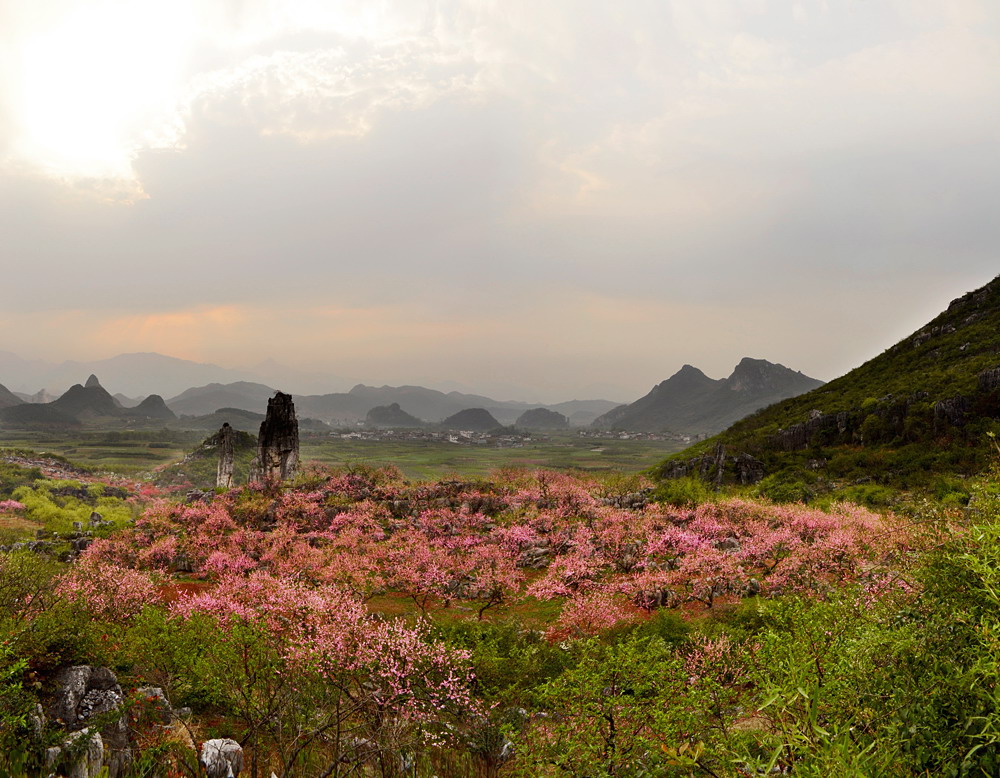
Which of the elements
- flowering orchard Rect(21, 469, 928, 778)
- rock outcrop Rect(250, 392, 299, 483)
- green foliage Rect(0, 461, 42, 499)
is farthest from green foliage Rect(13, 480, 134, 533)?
flowering orchard Rect(21, 469, 928, 778)

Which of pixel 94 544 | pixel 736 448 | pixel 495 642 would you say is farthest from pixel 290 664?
pixel 736 448

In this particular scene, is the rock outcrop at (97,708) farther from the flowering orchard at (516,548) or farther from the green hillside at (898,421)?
the green hillside at (898,421)

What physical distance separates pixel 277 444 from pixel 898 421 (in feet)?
280

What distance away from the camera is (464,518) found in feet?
153

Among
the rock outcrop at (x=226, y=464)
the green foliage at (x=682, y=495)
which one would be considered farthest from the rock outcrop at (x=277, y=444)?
the green foliage at (x=682, y=495)

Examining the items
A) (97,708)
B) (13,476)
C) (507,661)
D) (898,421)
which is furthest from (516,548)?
(13,476)

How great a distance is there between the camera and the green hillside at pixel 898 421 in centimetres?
5366

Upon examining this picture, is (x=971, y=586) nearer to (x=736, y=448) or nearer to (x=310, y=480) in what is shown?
(x=310, y=480)

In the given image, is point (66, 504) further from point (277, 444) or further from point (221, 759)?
point (221, 759)

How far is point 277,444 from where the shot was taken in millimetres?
69938

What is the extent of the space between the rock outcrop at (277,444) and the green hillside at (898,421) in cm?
6242

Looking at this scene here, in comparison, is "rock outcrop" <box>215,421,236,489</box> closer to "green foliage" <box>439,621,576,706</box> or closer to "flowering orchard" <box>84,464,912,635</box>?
"flowering orchard" <box>84,464,912,635</box>

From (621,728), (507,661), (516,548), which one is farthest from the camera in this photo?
(516,548)

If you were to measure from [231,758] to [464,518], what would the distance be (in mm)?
35269
